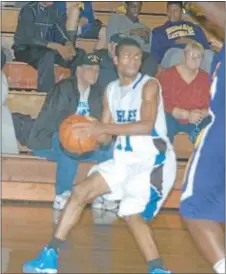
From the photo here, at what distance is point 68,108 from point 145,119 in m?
2.75

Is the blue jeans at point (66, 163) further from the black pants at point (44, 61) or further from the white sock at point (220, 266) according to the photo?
the white sock at point (220, 266)

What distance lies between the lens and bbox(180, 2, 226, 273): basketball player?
3.71 meters

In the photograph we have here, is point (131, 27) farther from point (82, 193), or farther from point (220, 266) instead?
point (220, 266)

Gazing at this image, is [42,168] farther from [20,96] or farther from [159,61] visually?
[159,61]

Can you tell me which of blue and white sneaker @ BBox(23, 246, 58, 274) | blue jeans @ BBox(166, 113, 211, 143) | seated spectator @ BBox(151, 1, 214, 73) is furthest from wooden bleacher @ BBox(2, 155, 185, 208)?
blue and white sneaker @ BBox(23, 246, 58, 274)

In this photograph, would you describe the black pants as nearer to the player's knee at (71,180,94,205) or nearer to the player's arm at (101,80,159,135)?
the player's arm at (101,80,159,135)

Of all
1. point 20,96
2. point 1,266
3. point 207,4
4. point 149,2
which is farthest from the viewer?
point 149,2

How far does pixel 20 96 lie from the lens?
8688 mm

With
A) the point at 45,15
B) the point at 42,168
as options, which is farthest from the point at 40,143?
the point at 45,15

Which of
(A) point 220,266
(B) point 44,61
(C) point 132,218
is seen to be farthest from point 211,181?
(B) point 44,61

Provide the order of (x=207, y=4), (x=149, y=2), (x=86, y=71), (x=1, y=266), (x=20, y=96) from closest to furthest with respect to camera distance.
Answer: (x=207, y=4) < (x=1, y=266) < (x=86, y=71) < (x=20, y=96) < (x=149, y=2)

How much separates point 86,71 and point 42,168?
105 centimetres

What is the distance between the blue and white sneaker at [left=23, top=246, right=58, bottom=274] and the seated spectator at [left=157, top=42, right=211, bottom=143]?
2.95 m

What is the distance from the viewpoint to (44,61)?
28.2 ft
